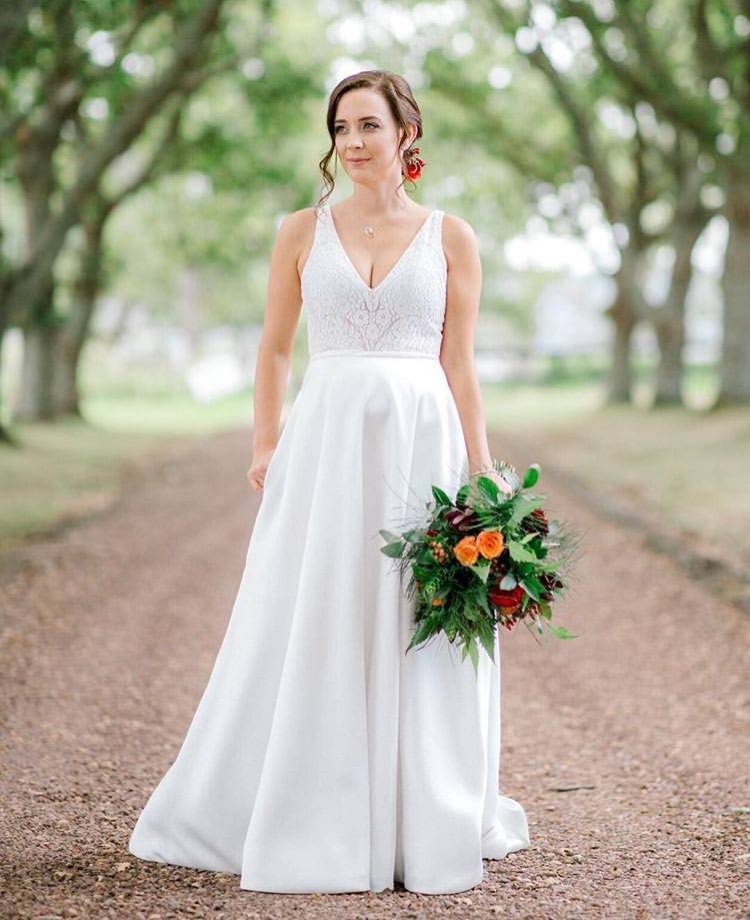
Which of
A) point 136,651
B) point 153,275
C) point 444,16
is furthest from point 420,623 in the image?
point 153,275

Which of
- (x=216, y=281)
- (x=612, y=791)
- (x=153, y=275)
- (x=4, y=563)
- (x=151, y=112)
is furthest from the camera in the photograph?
(x=216, y=281)

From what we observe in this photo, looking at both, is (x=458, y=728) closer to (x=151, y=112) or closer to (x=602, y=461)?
(x=151, y=112)

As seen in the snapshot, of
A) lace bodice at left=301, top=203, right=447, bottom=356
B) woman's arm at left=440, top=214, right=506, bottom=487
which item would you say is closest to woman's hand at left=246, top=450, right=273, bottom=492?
lace bodice at left=301, top=203, right=447, bottom=356

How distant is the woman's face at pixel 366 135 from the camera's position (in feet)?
12.4

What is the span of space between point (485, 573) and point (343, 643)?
1.63 feet

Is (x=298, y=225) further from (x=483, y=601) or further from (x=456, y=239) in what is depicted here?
(x=483, y=601)

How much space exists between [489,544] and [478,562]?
7cm

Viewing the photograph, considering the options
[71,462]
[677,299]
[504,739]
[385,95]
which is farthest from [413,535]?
[677,299]

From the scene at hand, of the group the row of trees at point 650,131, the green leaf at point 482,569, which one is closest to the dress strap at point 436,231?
the green leaf at point 482,569

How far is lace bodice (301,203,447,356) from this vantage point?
12.4ft

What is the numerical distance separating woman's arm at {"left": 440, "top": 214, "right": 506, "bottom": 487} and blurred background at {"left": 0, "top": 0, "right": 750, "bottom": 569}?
6.67 meters

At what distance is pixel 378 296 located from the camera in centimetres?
378

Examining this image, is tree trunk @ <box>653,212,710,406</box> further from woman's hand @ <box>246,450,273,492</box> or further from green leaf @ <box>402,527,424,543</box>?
green leaf @ <box>402,527,424,543</box>

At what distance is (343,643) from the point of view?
3.74 metres
